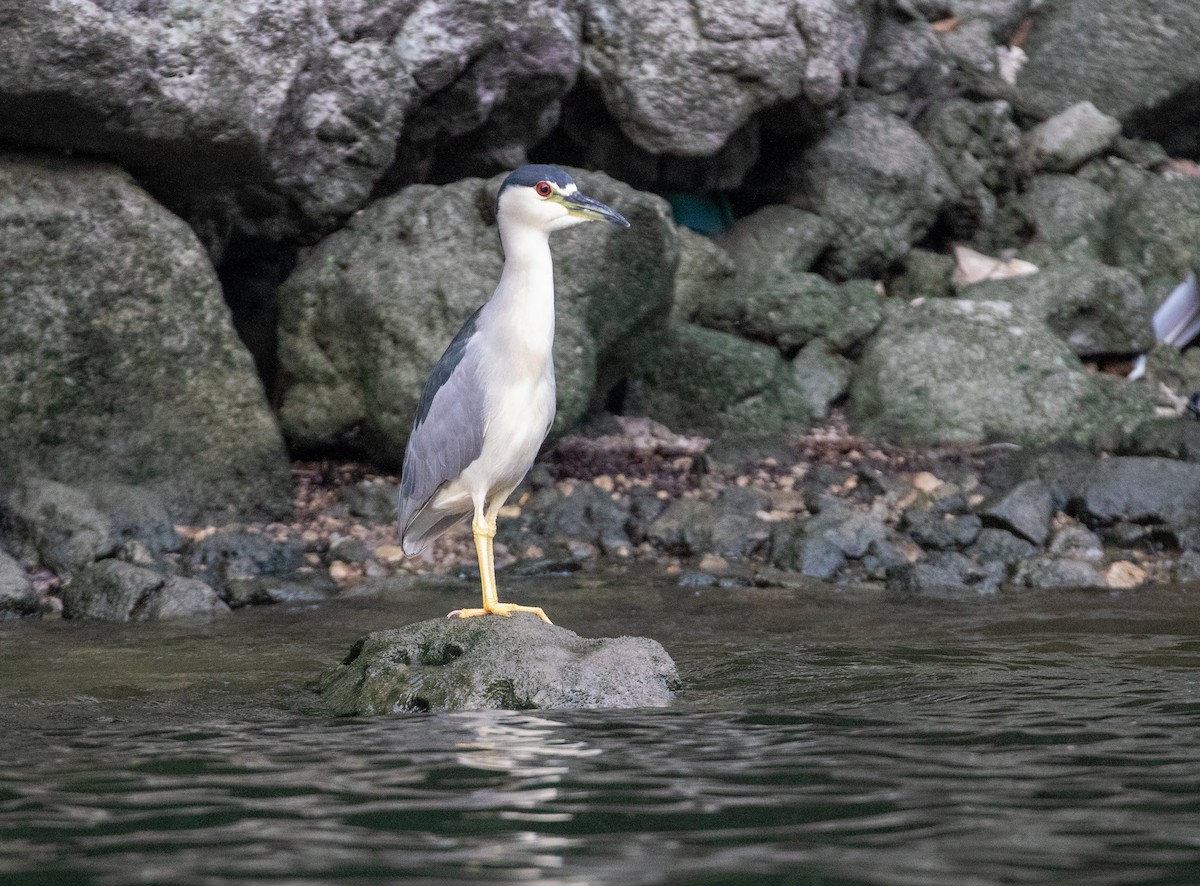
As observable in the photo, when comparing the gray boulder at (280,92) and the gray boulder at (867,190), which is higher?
the gray boulder at (280,92)

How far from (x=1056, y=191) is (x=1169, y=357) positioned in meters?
2.22

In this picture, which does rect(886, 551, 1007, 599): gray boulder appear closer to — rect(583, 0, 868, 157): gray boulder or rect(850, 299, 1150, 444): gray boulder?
rect(850, 299, 1150, 444): gray boulder

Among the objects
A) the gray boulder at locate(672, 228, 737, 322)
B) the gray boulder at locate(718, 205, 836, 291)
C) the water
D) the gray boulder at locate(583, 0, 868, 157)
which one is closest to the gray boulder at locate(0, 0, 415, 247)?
the gray boulder at locate(583, 0, 868, 157)

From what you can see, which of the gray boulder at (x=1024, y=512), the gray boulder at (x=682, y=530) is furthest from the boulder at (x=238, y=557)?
the gray boulder at (x=1024, y=512)

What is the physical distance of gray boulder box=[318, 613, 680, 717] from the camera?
5215 mm

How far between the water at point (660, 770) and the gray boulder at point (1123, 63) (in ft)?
28.8

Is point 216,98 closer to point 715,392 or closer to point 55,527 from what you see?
point 55,527

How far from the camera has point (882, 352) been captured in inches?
445

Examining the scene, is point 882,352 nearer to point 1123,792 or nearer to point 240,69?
point 240,69

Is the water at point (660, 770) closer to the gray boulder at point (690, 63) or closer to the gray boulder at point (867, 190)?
the gray boulder at point (690, 63)

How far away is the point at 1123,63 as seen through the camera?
14391 millimetres

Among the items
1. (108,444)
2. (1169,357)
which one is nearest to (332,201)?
(108,444)

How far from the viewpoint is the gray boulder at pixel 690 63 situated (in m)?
11.2

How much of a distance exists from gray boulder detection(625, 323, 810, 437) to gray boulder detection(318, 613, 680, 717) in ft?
18.5
